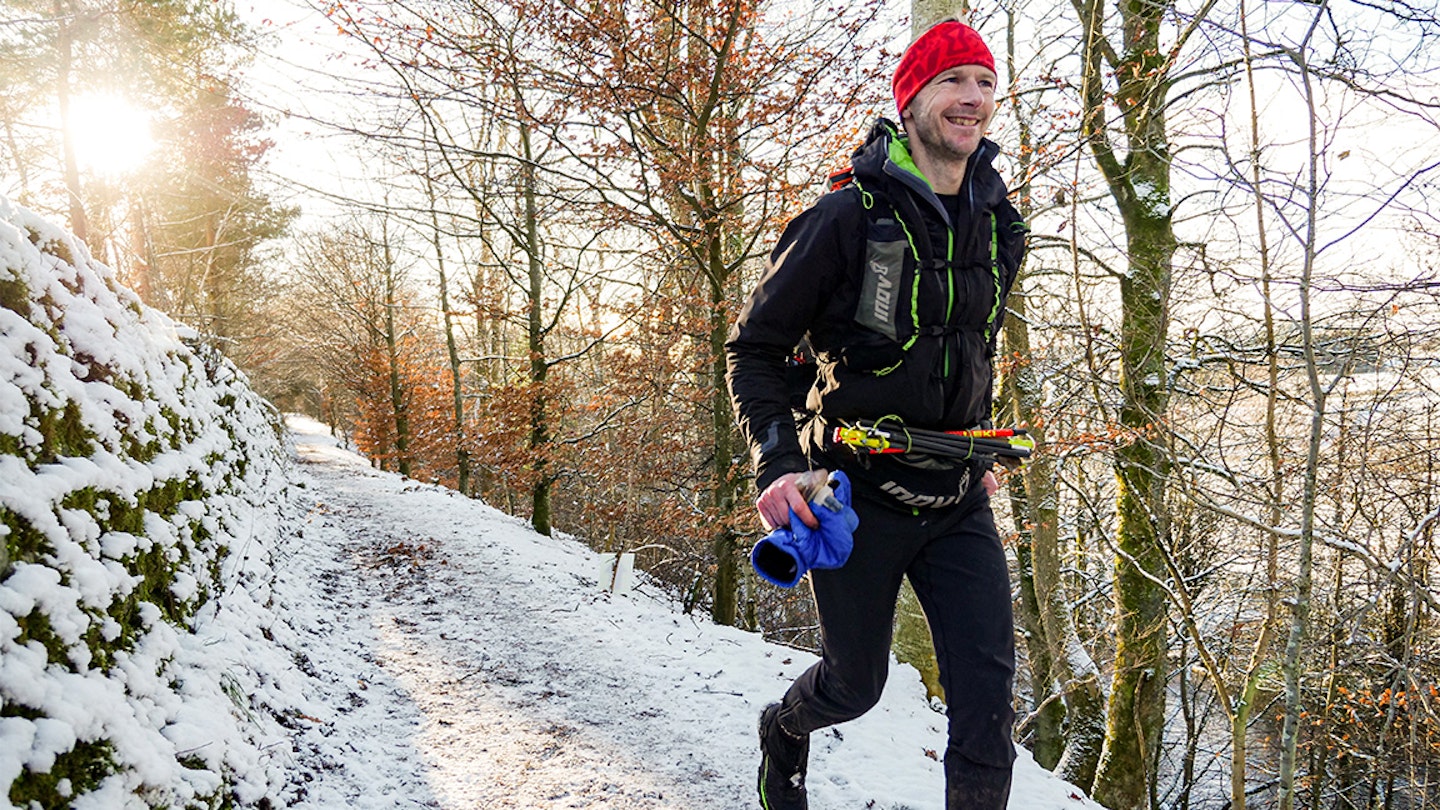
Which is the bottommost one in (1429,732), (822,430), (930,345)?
(1429,732)

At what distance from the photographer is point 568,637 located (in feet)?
19.0

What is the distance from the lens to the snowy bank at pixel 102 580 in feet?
7.13

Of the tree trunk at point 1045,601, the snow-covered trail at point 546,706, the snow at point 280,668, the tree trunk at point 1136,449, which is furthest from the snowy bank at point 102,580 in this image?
the tree trunk at point 1136,449

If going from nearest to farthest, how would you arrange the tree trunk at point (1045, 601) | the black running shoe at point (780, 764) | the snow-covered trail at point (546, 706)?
the black running shoe at point (780, 764)
the snow-covered trail at point (546, 706)
the tree trunk at point (1045, 601)

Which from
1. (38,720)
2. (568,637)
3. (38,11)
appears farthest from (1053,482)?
(38,11)

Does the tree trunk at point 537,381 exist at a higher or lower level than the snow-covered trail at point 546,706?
higher

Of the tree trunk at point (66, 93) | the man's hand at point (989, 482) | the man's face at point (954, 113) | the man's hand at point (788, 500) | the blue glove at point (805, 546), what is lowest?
the blue glove at point (805, 546)

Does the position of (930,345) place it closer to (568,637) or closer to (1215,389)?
(568,637)

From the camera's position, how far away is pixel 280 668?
13.7 feet

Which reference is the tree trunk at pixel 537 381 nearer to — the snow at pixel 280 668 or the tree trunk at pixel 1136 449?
the snow at pixel 280 668

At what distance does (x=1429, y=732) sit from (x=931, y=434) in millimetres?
12934

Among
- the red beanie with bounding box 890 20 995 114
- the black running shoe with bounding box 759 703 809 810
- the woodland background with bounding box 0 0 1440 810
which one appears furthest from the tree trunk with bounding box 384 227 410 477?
the red beanie with bounding box 890 20 995 114

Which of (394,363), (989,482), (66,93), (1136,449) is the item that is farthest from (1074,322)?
(394,363)

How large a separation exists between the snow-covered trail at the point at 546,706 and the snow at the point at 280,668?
0.8 inches
